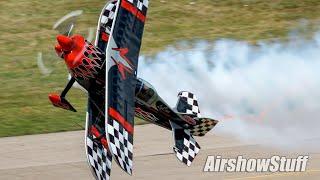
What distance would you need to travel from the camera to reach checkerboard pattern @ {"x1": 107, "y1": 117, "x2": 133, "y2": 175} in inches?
403

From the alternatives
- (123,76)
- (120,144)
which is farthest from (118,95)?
(120,144)

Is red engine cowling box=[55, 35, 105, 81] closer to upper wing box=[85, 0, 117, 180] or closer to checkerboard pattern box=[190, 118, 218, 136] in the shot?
upper wing box=[85, 0, 117, 180]

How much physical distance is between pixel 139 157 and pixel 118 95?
394cm

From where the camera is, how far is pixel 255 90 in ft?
53.5

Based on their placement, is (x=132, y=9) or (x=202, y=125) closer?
(x=132, y=9)

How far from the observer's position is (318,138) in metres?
15.4

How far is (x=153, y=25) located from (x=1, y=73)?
6115mm

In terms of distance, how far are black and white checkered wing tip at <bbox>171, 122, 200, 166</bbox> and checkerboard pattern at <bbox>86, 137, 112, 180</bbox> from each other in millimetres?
1117

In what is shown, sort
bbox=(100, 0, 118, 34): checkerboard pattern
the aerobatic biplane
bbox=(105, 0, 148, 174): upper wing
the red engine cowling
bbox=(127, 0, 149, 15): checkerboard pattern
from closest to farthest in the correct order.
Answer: bbox=(105, 0, 148, 174): upper wing, the aerobatic biplane, the red engine cowling, bbox=(127, 0, 149, 15): checkerboard pattern, bbox=(100, 0, 118, 34): checkerboard pattern

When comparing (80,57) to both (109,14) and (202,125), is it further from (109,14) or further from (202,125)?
(202,125)

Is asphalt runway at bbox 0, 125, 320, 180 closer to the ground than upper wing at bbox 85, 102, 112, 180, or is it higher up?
closer to the ground

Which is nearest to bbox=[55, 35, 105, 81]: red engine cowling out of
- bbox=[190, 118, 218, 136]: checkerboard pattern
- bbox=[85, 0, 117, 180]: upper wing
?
bbox=[85, 0, 117, 180]: upper wing

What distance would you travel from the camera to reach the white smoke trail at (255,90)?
15.3 metres

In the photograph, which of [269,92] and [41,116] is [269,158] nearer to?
[269,92]
